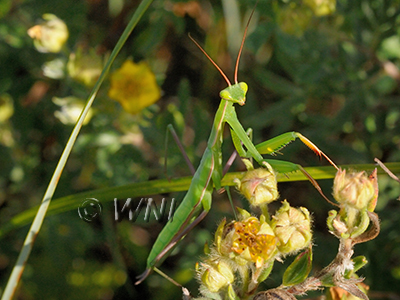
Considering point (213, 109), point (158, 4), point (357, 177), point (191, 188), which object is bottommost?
point (213, 109)

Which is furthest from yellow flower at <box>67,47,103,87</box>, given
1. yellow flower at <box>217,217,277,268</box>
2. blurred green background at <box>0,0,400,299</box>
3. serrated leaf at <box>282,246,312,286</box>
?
serrated leaf at <box>282,246,312,286</box>

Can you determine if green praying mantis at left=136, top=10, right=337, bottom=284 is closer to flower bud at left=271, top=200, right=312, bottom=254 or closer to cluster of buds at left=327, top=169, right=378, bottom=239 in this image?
flower bud at left=271, top=200, right=312, bottom=254

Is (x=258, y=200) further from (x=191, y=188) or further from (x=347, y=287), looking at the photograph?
(x=191, y=188)

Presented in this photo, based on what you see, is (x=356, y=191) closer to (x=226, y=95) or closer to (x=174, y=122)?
(x=226, y=95)

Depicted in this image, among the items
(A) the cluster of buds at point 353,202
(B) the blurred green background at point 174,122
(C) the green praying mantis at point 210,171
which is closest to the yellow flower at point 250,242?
(A) the cluster of buds at point 353,202

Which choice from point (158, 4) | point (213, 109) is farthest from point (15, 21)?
point (213, 109)

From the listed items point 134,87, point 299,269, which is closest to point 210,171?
point 299,269
